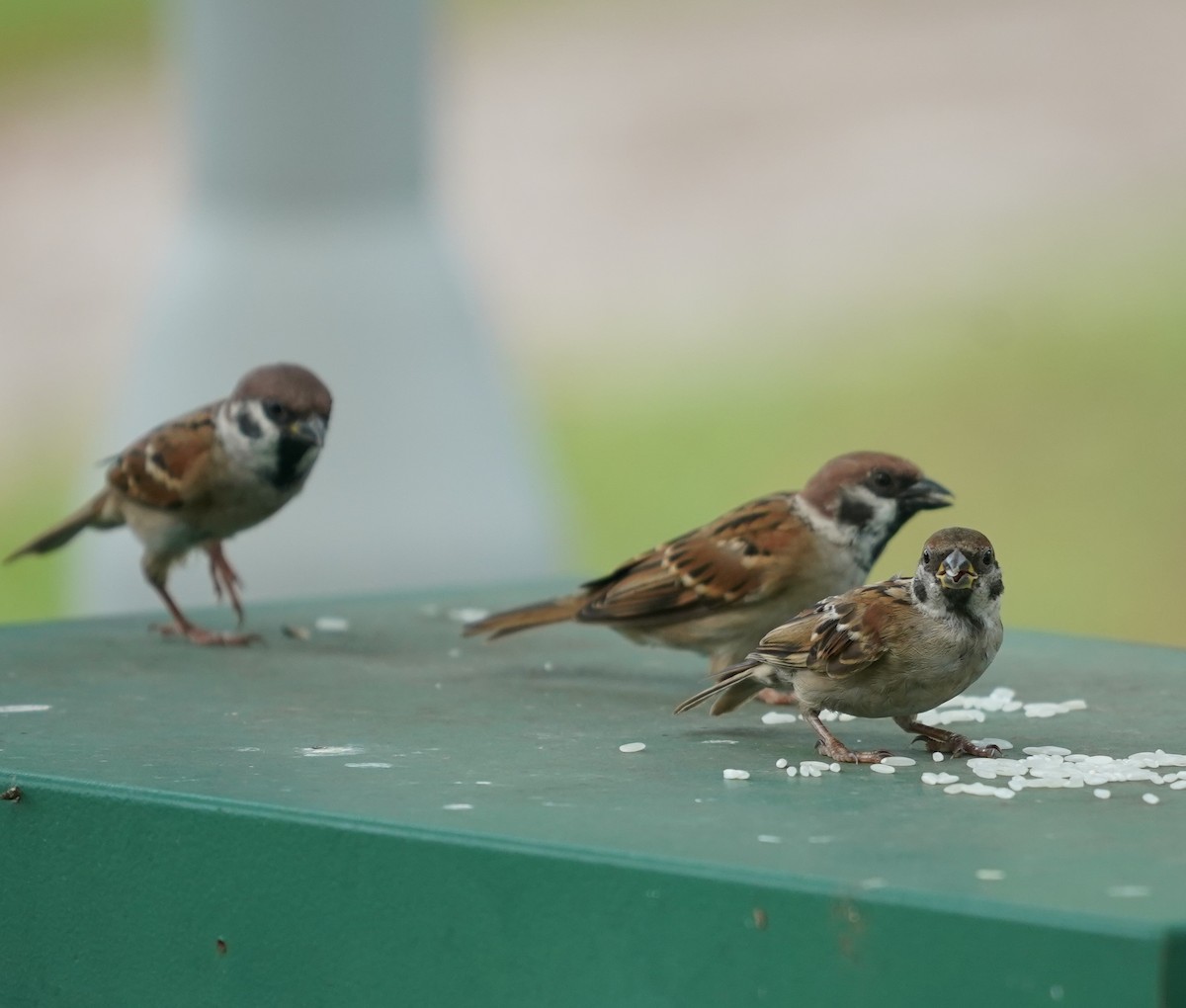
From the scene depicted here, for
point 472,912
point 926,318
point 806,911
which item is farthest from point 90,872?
point 926,318

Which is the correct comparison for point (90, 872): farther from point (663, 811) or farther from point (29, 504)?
point (29, 504)

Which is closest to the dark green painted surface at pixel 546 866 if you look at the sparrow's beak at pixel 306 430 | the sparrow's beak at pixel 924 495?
the sparrow's beak at pixel 924 495

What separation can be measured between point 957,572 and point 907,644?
0.17 m

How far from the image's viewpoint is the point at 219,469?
5547mm

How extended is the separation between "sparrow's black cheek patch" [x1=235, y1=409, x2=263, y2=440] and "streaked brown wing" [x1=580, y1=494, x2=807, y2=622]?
3.35ft

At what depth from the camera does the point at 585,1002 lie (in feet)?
9.92

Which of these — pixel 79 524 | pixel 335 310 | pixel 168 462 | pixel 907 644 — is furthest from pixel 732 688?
pixel 335 310

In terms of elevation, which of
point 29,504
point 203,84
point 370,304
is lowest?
point 29,504

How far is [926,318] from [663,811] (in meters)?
12.3

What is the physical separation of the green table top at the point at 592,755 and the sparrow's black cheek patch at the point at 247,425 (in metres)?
0.55

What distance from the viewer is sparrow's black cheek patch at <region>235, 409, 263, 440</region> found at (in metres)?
5.47

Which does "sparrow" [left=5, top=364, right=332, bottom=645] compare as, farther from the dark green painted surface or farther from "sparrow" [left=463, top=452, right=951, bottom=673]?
the dark green painted surface

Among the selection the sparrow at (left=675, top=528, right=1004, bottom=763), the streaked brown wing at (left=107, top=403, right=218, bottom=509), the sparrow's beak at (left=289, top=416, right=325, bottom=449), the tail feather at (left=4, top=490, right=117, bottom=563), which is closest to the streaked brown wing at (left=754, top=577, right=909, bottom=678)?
the sparrow at (left=675, top=528, right=1004, bottom=763)

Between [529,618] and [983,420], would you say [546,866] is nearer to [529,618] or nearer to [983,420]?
[529,618]
